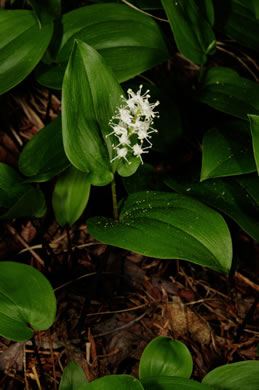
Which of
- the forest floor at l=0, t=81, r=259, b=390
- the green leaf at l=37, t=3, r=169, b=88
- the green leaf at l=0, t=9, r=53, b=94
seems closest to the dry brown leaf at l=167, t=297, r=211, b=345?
the forest floor at l=0, t=81, r=259, b=390

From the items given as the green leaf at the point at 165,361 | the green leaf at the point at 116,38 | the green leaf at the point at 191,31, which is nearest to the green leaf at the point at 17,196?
the green leaf at the point at 116,38

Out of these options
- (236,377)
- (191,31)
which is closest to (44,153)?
(191,31)

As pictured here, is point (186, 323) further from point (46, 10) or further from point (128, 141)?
point (46, 10)

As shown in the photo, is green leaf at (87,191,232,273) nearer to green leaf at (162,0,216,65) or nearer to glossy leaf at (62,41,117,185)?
glossy leaf at (62,41,117,185)

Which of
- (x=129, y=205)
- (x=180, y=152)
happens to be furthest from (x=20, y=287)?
(x=180, y=152)

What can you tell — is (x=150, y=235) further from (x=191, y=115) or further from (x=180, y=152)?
(x=191, y=115)

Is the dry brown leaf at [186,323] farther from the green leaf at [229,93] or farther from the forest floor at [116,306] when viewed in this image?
the green leaf at [229,93]

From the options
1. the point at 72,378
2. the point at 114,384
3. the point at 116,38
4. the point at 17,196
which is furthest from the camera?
the point at 116,38
